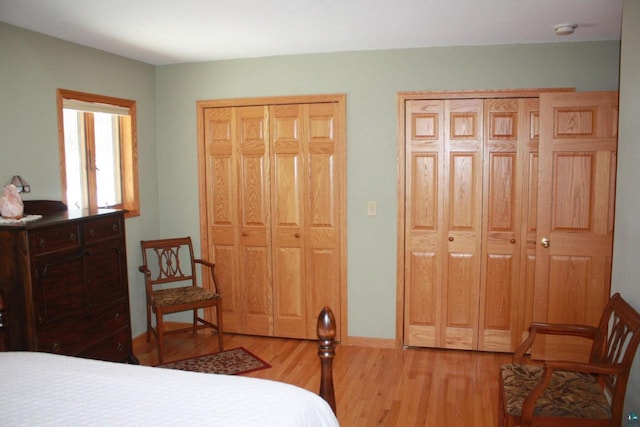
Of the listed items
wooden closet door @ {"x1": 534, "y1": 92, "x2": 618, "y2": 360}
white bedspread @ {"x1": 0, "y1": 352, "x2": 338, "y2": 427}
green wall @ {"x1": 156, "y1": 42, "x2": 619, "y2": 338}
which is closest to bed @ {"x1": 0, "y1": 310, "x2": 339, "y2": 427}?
white bedspread @ {"x1": 0, "y1": 352, "x2": 338, "y2": 427}

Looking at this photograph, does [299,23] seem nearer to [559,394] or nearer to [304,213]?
[304,213]

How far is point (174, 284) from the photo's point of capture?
480cm

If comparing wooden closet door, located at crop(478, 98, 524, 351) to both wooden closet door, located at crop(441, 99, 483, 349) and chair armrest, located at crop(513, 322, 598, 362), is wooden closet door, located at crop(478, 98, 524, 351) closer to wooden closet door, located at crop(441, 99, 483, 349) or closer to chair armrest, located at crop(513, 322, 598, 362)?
wooden closet door, located at crop(441, 99, 483, 349)

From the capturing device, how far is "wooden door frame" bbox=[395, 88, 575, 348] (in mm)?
4020

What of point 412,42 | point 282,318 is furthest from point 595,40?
point 282,318

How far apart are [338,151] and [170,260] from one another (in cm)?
179

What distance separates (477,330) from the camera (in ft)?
13.9

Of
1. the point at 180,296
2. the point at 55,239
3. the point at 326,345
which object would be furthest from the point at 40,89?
the point at 326,345

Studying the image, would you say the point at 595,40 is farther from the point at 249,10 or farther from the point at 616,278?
the point at 249,10

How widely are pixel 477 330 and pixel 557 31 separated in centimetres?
232

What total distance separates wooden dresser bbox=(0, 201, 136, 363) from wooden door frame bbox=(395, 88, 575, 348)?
2130mm

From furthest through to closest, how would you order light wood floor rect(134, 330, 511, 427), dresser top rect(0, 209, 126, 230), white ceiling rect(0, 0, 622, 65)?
light wood floor rect(134, 330, 511, 427) < white ceiling rect(0, 0, 622, 65) < dresser top rect(0, 209, 126, 230)

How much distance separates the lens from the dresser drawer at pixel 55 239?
2910 millimetres

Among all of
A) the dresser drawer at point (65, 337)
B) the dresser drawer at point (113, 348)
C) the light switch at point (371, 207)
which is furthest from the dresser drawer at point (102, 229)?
the light switch at point (371, 207)
